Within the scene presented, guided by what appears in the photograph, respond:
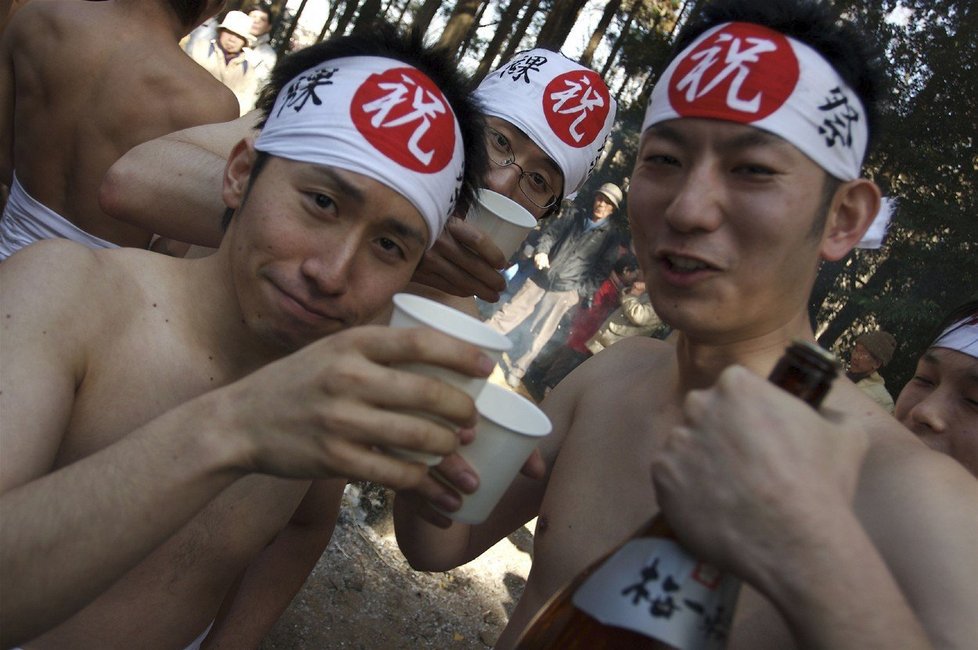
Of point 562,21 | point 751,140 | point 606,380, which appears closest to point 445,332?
point 751,140

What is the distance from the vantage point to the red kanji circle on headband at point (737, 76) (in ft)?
6.71

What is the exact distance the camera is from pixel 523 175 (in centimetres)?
391

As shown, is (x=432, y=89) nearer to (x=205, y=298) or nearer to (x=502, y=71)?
(x=205, y=298)

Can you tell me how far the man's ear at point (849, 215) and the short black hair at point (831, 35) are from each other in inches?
7.4

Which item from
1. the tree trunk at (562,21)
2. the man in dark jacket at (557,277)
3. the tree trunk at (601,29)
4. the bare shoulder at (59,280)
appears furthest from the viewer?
the tree trunk at (601,29)

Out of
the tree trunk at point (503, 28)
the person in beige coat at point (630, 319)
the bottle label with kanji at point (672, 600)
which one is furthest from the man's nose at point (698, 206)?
the tree trunk at point (503, 28)

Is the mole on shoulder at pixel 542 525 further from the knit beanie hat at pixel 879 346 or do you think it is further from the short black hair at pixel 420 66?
the knit beanie hat at pixel 879 346

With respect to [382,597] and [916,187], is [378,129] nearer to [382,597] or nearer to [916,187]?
[382,597]

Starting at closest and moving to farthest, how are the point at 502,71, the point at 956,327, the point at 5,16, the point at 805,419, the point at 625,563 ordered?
the point at 805,419
the point at 625,563
the point at 956,327
the point at 502,71
the point at 5,16

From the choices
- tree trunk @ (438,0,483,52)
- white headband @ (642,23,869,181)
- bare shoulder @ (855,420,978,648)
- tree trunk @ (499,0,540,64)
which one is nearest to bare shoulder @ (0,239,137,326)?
white headband @ (642,23,869,181)

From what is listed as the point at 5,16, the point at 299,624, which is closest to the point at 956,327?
the point at 299,624

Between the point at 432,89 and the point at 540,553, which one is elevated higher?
the point at 432,89

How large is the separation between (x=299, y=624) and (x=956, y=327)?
12.5 feet

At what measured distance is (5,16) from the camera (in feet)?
16.8
